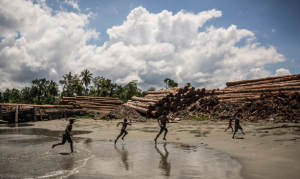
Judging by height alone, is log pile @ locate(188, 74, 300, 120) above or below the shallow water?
above

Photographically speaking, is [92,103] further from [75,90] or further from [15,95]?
[15,95]

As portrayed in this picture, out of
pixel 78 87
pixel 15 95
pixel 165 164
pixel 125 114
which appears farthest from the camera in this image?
pixel 15 95

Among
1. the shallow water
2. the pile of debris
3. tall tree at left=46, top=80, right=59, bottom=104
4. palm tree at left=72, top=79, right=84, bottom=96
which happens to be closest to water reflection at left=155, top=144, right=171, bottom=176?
the shallow water

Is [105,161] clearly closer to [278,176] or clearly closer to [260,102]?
[278,176]

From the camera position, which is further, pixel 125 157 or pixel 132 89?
pixel 132 89

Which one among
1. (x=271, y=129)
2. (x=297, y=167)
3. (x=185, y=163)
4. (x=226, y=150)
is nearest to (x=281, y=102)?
(x=271, y=129)

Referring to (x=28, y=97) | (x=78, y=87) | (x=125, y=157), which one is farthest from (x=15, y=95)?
(x=125, y=157)

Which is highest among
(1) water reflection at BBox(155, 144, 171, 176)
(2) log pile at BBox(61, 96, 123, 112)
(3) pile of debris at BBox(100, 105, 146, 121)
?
(2) log pile at BBox(61, 96, 123, 112)

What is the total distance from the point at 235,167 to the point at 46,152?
6.86 m

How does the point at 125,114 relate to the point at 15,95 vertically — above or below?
below

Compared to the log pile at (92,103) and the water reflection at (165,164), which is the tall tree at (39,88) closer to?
the log pile at (92,103)

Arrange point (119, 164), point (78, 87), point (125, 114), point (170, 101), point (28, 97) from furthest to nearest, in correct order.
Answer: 1. point (28, 97)
2. point (78, 87)
3. point (125, 114)
4. point (170, 101)
5. point (119, 164)

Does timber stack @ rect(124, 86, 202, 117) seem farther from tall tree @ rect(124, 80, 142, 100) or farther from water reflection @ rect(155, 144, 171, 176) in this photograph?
tall tree @ rect(124, 80, 142, 100)

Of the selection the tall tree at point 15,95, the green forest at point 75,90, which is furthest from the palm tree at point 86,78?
the tall tree at point 15,95
